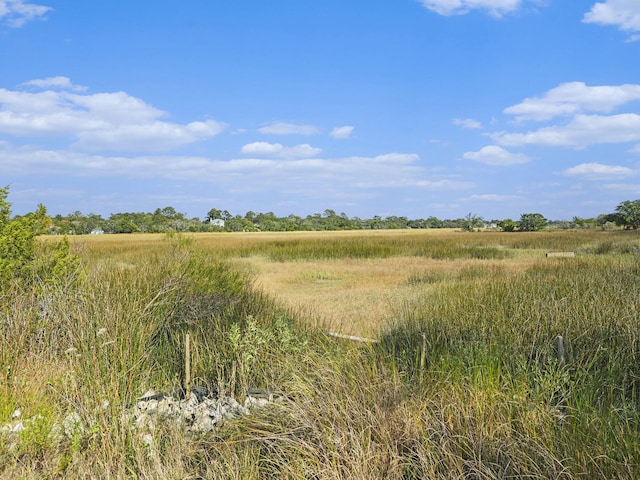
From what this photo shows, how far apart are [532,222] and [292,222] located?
3785 centimetres

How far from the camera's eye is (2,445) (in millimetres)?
3145

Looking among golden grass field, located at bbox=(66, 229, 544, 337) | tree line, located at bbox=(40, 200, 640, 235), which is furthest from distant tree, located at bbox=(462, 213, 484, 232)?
golden grass field, located at bbox=(66, 229, 544, 337)

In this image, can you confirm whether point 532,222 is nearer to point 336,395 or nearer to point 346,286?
point 346,286

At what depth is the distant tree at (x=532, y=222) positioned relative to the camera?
66.2 m

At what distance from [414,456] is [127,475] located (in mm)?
1867

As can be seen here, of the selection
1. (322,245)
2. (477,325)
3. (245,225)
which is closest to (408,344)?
(477,325)

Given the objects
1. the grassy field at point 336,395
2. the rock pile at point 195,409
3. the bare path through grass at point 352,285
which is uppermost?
the grassy field at point 336,395

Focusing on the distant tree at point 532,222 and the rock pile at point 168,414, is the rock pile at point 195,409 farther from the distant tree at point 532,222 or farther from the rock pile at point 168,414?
the distant tree at point 532,222

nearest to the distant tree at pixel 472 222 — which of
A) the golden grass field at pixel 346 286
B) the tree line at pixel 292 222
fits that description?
the tree line at pixel 292 222

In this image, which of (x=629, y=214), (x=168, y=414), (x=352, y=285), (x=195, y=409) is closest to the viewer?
(x=168, y=414)

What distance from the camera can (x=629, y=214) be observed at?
59.5 m

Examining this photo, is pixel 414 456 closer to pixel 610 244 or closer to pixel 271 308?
pixel 271 308

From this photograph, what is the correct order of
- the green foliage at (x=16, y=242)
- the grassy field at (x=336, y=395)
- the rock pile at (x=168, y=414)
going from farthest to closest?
the green foliage at (x=16, y=242) → the rock pile at (x=168, y=414) → the grassy field at (x=336, y=395)

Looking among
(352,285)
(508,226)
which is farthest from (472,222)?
(352,285)
